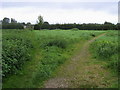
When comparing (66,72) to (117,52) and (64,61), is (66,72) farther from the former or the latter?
(117,52)

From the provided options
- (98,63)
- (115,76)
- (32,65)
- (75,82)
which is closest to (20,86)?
(75,82)

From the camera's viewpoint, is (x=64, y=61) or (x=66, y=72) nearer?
(x=66, y=72)

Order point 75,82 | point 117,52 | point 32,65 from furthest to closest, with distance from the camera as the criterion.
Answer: point 117,52 → point 32,65 → point 75,82

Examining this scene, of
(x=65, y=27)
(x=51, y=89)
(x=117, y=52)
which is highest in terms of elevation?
(x=65, y=27)

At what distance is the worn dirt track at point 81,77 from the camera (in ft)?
19.2

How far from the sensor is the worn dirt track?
5.86m

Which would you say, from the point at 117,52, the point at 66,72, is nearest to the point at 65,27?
the point at 117,52

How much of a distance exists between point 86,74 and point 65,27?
31607mm

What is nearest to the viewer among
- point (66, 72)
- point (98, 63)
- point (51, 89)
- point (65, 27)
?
point (51, 89)

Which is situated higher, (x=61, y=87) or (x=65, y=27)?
(x=65, y=27)

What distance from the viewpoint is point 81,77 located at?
664 centimetres

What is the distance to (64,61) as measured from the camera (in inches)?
357

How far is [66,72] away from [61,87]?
1683mm

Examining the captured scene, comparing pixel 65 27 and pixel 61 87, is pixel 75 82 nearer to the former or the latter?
pixel 61 87
